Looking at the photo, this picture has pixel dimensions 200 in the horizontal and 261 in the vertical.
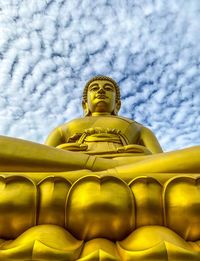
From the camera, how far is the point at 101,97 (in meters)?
4.96

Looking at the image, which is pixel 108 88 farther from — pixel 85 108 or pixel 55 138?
pixel 55 138

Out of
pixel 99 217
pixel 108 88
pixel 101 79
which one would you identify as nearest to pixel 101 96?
pixel 108 88

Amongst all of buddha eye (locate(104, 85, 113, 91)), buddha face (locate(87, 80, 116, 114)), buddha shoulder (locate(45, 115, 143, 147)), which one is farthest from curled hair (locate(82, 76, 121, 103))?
buddha shoulder (locate(45, 115, 143, 147))

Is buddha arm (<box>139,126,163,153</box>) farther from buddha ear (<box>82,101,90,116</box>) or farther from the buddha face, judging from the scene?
buddha ear (<box>82,101,90,116</box>)

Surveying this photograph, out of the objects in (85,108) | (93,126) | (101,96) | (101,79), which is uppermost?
(101,79)

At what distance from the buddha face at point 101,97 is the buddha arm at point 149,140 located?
90cm

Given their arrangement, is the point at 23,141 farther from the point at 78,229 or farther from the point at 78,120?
the point at 78,120

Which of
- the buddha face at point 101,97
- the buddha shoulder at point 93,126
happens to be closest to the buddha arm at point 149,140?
the buddha shoulder at point 93,126

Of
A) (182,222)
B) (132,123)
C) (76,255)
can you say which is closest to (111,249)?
(76,255)

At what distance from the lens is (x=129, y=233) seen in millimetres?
1368

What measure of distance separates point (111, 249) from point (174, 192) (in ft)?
1.64

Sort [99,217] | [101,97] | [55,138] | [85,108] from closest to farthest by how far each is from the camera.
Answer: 1. [99,217]
2. [55,138]
3. [101,97]
4. [85,108]

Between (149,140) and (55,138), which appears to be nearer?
(149,140)

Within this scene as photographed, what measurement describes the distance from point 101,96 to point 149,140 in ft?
4.53
